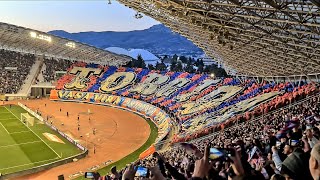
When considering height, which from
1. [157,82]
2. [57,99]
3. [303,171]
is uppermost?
[303,171]

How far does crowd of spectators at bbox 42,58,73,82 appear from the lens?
272 ft

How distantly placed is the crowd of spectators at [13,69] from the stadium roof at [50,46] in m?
2.64

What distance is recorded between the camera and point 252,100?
133 ft

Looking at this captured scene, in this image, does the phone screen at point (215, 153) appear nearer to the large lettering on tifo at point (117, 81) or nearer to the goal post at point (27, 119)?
the goal post at point (27, 119)

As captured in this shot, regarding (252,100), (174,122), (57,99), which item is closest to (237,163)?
(252,100)

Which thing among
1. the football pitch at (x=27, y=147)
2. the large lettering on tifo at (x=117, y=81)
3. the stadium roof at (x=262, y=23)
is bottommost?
the football pitch at (x=27, y=147)

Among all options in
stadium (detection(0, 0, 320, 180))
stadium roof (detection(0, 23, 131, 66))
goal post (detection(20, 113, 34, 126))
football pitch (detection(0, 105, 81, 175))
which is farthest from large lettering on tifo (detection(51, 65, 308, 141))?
goal post (detection(20, 113, 34, 126))

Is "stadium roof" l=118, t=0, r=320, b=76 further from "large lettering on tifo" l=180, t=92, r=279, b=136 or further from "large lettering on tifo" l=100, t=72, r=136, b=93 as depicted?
"large lettering on tifo" l=100, t=72, r=136, b=93

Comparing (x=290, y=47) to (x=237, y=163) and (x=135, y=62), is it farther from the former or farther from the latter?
(x=135, y=62)

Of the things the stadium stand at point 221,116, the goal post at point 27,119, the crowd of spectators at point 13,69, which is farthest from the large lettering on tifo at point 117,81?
the goal post at point 27,119

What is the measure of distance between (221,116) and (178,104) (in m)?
15.0

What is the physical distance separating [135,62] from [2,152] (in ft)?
281

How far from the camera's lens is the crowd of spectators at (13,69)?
7744cm

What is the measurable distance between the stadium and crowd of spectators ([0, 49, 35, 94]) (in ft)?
0.75
